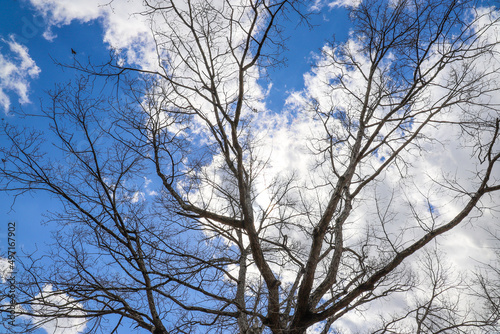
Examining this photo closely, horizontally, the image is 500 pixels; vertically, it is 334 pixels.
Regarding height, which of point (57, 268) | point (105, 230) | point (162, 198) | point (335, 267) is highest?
point (162, 198)

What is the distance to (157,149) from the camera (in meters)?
5.23

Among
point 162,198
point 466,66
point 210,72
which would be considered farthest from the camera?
point 162,198

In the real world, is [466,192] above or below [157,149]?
below

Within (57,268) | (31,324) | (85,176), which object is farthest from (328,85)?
(31,324)

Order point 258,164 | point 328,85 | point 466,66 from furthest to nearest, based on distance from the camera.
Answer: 1. point 258,164
2. point 328,85
3. point 466,66

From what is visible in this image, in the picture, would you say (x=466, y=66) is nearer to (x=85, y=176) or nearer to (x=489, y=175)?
(x=489, y=175)

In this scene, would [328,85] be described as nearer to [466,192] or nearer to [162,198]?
[466,192]

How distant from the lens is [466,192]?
4.29 m

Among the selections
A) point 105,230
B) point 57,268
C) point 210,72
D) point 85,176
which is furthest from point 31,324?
point 210,72

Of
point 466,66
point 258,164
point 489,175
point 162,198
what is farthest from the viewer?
point 258,164

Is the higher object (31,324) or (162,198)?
(162,198)

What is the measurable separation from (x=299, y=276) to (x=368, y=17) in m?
5.16

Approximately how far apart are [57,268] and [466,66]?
7568mm

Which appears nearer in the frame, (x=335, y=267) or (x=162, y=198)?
(x=335, y=267)
